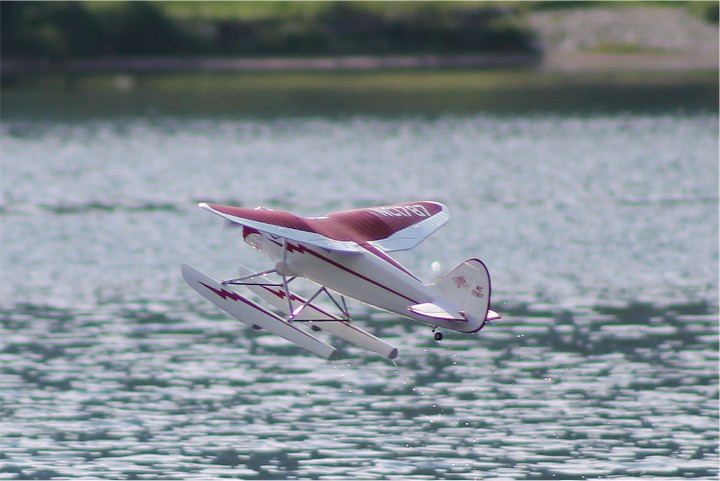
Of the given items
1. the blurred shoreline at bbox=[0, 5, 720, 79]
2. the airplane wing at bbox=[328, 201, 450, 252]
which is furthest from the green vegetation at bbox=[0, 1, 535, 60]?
the airplane wing at bbox=[328, 201, 450, 252]

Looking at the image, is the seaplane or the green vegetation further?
the green vegetation

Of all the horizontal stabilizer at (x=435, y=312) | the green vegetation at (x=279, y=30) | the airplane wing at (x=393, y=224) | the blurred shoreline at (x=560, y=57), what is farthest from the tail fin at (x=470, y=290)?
the green vegetation at (x=279, y=30)

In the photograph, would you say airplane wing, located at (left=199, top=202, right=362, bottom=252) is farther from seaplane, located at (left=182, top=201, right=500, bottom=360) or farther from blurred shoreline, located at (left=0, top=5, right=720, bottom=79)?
blurred shoreline, located at (left=0, top=5, right=720, bottom=79)

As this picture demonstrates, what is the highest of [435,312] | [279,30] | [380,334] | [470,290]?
[279,30]

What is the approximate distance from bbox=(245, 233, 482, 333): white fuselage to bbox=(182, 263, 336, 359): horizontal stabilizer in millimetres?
980

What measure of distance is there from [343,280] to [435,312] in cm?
192

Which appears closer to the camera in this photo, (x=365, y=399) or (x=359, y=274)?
(x=359, y=274)

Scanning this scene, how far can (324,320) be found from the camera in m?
25.5

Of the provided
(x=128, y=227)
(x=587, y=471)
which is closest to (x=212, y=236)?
(x=128, y=227)

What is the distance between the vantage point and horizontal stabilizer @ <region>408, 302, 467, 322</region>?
24266mm

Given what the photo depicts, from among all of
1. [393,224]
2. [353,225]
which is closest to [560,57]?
[393,224]

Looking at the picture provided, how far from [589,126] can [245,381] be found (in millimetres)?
74766

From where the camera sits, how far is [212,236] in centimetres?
6053

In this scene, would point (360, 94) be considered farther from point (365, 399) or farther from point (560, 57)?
point (365, 399)
